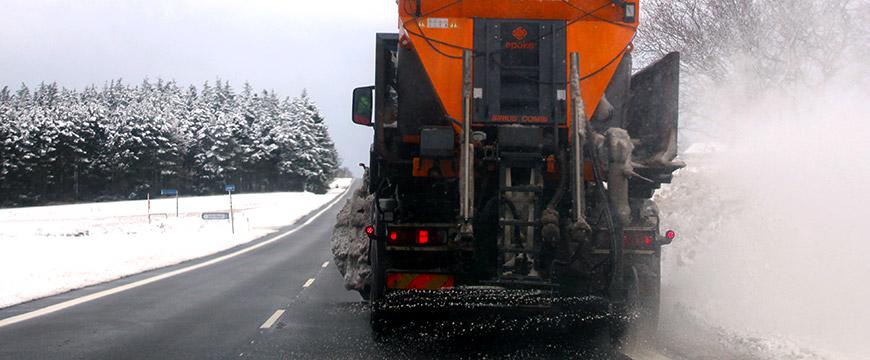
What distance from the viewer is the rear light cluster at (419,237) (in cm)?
745

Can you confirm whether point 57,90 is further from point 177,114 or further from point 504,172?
point 504,172

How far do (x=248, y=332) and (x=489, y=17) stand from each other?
4.29 metres

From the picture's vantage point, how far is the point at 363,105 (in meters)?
8.56

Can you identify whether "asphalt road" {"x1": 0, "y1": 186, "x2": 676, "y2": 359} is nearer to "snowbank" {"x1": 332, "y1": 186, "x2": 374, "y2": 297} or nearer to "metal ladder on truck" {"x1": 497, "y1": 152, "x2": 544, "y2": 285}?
"snowbank" {"x1": 332, "y1": 186, "x2": 374, "y2": 297}

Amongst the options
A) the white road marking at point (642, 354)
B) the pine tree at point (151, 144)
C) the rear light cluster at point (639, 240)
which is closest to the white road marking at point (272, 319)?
the white road marking at point (642, 354)

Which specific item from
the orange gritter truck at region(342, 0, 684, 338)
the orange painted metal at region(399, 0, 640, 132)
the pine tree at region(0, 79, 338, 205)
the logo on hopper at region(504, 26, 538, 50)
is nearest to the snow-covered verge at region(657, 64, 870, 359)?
the orange gritter truck at region(342, 0, 684, 338)

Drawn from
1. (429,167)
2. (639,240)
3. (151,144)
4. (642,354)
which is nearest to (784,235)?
(639,240)

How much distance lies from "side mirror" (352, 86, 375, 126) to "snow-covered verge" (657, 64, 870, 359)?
3.93 metres

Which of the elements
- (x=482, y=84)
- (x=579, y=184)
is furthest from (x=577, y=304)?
(x=482, y=84)

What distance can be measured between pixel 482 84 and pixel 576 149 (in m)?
1.12

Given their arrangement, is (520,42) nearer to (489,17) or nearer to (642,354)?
(489,17)

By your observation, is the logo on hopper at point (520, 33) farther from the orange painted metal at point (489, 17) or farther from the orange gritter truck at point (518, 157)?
the orange painted metal at point (489, 17)

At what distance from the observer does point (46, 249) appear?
2228 cm

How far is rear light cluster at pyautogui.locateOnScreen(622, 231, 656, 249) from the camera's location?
7.32 m
